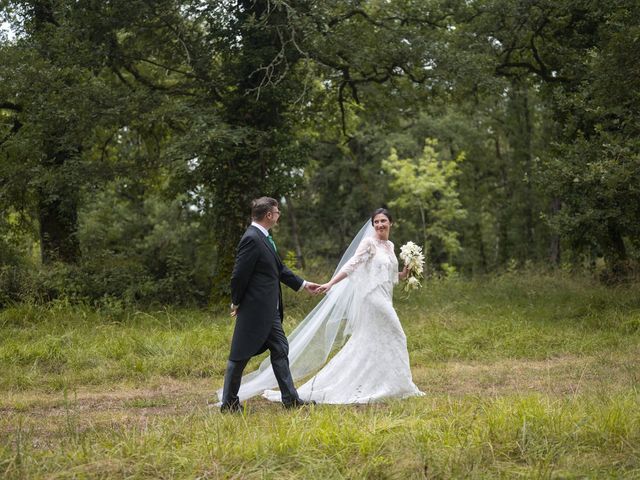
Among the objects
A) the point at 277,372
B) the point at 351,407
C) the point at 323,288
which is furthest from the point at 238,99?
the point at 351,407

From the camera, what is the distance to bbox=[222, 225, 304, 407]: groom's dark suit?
7043 millimetres

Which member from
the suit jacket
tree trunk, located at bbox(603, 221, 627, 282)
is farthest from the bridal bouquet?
tree trunk, located at bbox(603, 221, 627, 282)

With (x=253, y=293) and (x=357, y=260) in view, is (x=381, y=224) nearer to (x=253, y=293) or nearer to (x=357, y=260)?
(x=357, y=260)

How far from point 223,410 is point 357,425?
6.14ft

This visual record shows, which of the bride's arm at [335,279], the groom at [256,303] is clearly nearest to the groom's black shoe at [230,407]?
the groom at [256,303]

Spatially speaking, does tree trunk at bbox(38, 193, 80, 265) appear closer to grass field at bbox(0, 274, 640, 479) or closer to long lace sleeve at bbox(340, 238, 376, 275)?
grass field at bbox(0, 274, 640, 479)

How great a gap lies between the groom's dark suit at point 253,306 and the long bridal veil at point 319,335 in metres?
0.92

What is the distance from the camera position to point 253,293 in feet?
23.4

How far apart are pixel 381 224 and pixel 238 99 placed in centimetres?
806

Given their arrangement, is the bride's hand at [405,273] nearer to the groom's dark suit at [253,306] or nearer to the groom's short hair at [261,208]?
the groom's dark suit at [253,306]

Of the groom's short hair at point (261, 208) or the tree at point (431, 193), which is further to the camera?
the tree at point (431, 193)

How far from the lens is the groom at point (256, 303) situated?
7051 mm

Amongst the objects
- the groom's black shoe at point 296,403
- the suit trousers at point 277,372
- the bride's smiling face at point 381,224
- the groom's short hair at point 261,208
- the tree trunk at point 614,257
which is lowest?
the groom's black shoe at point 296,403

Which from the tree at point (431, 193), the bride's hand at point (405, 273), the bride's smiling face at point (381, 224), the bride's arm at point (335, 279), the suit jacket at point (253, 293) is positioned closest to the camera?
the suit jacket at point (253, 293)
